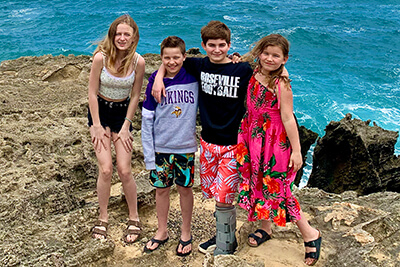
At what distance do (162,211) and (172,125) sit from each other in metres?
0.89

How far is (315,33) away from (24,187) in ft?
74.0

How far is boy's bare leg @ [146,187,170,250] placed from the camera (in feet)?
12.6

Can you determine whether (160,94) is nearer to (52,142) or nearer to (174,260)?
(174,260)

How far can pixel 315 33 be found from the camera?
24.0 m

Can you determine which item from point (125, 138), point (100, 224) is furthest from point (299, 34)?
point (100, 224)

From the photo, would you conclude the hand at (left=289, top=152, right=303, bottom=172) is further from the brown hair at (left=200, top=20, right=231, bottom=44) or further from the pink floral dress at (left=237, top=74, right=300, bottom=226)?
the brown hair at (left=200, top=20, right=231, bottom=44)

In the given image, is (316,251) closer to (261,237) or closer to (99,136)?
(261,237)

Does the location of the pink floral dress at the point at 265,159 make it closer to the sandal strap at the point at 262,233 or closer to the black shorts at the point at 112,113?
the sandal strap at the point at 262,233

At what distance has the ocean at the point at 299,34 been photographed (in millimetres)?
17656

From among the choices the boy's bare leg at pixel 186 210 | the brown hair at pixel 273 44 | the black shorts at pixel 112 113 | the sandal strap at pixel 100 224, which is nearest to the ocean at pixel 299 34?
the boy's bare leg at pixel 186 210

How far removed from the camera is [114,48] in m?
3.64

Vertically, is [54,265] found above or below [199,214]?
above

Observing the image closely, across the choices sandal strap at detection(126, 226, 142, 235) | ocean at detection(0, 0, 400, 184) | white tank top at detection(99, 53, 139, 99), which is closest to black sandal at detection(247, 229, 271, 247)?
sandal strap at detection(126, 226, 142, 235)

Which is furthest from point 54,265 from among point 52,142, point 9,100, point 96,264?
point 9,100
